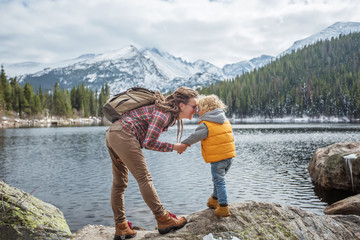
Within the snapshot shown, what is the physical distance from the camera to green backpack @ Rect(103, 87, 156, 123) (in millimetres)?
4637

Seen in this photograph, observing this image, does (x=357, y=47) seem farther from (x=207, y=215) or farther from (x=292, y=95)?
(x=207, y=215)

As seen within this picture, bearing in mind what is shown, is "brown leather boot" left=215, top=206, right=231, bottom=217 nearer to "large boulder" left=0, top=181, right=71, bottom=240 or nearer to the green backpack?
the green backpack

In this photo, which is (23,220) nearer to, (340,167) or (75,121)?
(340,167)

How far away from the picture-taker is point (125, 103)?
4.64 metres

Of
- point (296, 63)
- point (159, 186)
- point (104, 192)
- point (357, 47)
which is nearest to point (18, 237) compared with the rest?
point (104, 192)

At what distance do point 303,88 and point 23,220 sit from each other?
159 m

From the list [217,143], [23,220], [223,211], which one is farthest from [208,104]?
[23,220]

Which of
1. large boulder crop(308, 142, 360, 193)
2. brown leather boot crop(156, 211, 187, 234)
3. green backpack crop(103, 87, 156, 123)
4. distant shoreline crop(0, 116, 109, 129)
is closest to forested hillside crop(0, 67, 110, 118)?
distant shoreline crop(0, 116, 109, 129)

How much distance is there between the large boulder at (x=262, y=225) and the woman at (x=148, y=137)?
328mm

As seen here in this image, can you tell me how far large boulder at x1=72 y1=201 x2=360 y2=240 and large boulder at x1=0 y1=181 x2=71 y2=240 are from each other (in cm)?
189

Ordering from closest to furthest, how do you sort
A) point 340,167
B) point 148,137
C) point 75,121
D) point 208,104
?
1. point 148,137
2. point 208,104
3. point 340,167
4. point 75,121

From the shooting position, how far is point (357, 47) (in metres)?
195

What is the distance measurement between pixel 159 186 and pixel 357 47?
733 ft

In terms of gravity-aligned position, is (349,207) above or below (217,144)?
below
